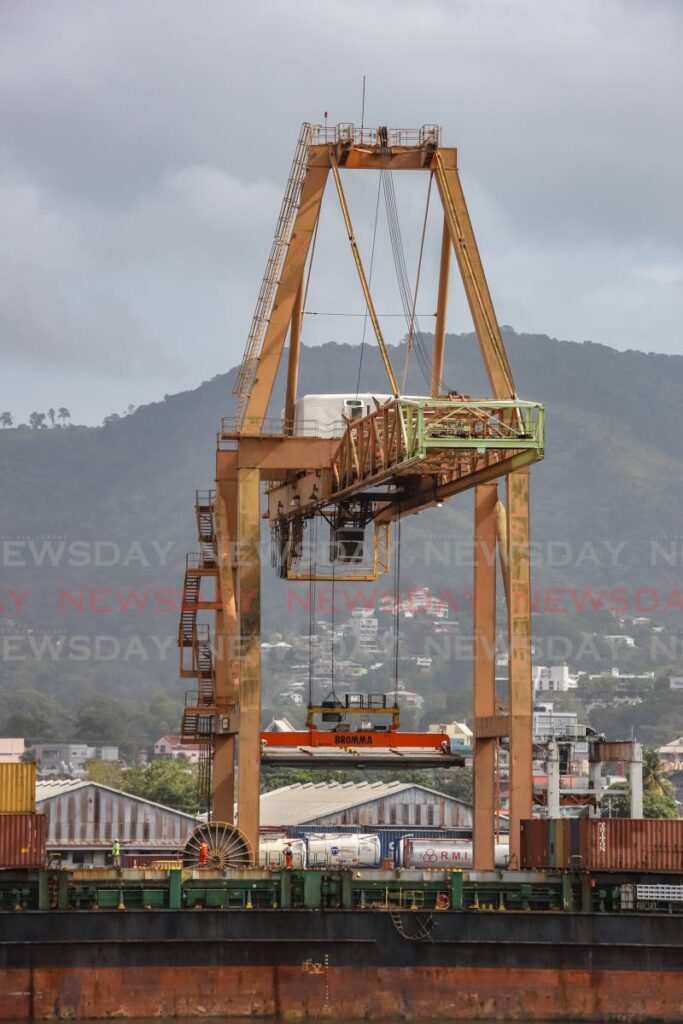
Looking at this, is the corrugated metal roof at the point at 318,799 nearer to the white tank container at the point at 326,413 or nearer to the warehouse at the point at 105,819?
the warehouse at the point at 105,819

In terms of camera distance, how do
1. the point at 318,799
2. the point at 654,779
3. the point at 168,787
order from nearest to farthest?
the point at 318,799 → the point at 654,779 → the point at 168,787

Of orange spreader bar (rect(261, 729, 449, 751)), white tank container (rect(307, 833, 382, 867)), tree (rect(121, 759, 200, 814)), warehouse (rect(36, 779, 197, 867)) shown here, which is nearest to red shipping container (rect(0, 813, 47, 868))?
orange spreader bar (rect(261, 729, 449, 751))

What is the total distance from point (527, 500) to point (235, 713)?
12.2m

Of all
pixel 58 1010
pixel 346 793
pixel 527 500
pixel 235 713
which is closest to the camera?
pixel 58 1010

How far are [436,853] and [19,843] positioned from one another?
32.7 m

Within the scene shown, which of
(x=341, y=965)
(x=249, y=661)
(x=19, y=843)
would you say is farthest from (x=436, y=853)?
(x=19, y=843)

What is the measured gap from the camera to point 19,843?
162 ft

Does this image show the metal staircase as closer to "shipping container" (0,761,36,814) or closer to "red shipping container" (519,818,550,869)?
"shipping container" (0,761,36,814)

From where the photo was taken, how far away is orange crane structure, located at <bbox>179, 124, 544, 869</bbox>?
175 ft

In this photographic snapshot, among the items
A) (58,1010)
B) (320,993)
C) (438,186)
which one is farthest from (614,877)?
(438,186)

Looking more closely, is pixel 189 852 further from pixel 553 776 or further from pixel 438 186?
pixel 438 186

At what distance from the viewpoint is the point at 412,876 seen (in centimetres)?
5119

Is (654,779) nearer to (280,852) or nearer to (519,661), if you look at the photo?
(280,852)

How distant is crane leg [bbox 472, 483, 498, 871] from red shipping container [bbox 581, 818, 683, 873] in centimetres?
870
